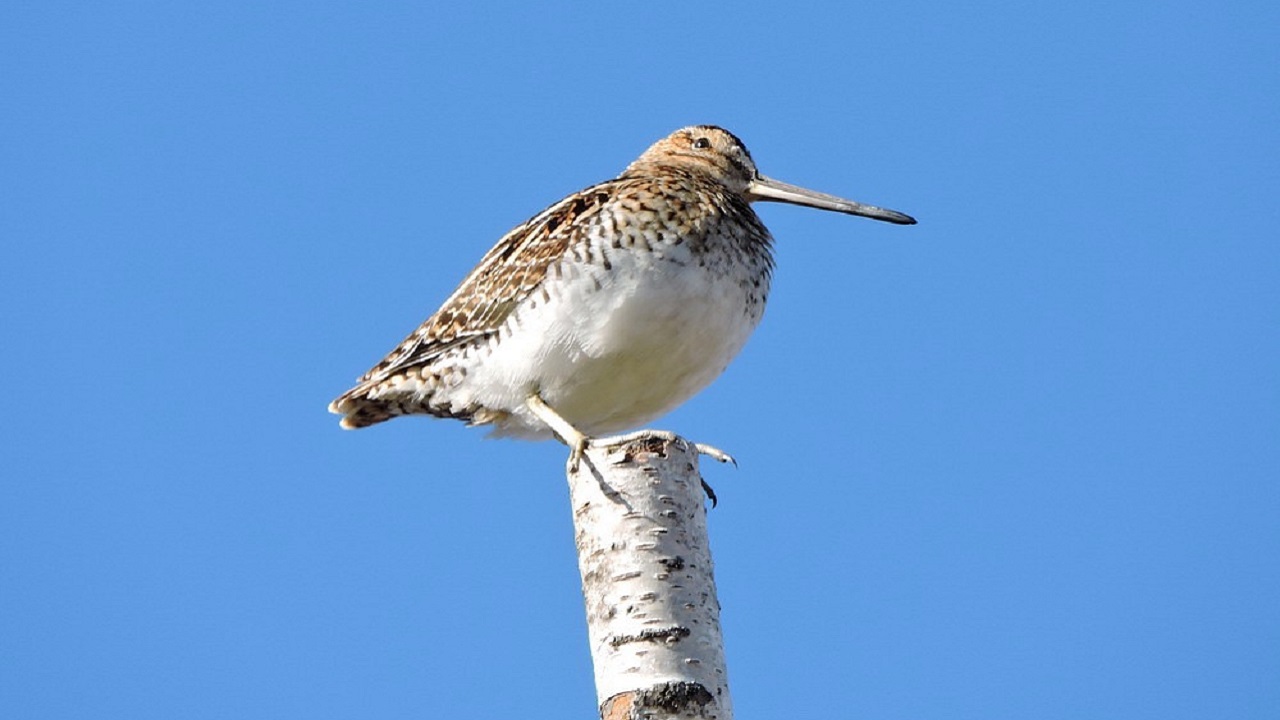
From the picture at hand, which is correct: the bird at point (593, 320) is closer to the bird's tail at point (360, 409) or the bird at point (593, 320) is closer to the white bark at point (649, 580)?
the bird's tail at point (360, 409)

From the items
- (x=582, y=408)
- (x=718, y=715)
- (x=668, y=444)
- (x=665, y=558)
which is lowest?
(x=718, y=715)

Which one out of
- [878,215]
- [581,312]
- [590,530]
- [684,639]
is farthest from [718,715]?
[878,215]

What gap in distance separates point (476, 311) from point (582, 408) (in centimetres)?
83

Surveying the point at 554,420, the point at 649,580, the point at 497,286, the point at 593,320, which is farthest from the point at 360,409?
the point at 649,580

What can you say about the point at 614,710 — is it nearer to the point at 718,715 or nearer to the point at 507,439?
the point at 718,715

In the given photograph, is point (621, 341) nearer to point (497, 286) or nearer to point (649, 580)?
point (497, 286)

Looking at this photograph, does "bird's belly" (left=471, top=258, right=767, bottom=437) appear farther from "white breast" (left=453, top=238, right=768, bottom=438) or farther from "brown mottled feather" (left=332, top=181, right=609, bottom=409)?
"brown mottled feather" (left=332, top=181, right=609, bottom=409)

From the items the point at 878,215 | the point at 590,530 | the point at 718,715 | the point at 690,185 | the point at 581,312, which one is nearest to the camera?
the point at 718,715

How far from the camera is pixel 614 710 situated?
24.0 feet

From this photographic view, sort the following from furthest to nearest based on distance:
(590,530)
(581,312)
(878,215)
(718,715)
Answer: (878,215) → (581,312) → (590,530) → (718,715)

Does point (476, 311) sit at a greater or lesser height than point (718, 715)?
greater

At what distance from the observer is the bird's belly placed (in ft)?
33.2

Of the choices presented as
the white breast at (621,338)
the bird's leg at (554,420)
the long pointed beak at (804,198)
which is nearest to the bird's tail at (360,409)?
the white breast at (621,338)

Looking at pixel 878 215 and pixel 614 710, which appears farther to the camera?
pixel 878 215
